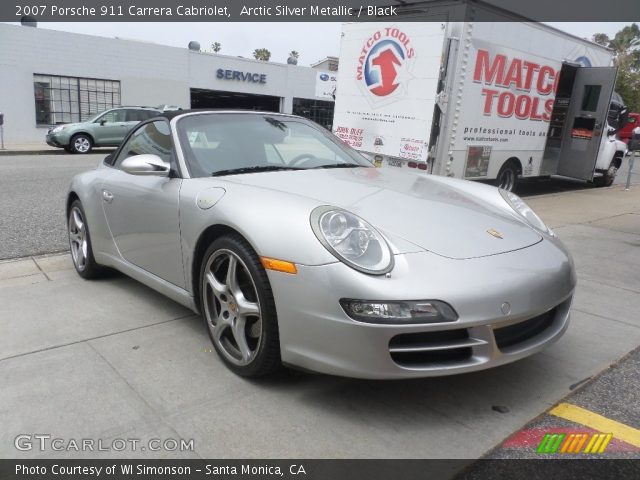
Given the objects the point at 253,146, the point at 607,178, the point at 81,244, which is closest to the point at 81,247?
the point at 81,244

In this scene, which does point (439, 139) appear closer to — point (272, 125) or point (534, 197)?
point (534, 197)

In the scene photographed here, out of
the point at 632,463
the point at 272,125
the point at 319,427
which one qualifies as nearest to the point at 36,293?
the point at 272,125

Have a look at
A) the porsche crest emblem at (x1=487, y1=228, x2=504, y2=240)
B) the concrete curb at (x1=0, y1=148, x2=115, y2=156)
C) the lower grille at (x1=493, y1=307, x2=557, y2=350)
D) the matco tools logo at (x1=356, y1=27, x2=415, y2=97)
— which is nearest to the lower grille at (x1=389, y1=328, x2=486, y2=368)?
the lower grille at (x1=493, y1=307, x2=557, y2=350)

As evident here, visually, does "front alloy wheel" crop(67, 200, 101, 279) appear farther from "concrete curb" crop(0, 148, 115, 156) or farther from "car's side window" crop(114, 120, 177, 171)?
"concrete curb" crop(0, 148, 115, 156)

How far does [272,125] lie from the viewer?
382cm

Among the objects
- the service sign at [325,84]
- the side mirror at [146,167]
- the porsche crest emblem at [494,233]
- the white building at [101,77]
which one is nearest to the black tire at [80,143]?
the white building at [101,77]

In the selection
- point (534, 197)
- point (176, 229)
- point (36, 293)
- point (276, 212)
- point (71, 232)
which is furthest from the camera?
point (534, 197)

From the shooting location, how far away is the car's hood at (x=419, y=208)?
2594 mm

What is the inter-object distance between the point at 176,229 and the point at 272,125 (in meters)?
1.12

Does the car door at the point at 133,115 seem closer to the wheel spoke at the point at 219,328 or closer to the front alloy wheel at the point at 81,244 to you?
the front alloy wheel at the point at 81,244

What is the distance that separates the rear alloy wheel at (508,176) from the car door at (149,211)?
24.0 ft

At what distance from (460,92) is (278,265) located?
6.39 m

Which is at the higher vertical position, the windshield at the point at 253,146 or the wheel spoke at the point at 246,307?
the windshield at the point at 253,146

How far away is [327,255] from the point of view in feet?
7.64
